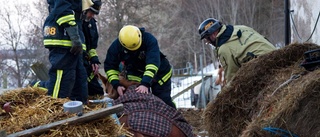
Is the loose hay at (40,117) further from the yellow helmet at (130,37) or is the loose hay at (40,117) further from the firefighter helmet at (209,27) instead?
the firefighter helmet at (209,27)

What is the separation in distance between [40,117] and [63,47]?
7.64 ft

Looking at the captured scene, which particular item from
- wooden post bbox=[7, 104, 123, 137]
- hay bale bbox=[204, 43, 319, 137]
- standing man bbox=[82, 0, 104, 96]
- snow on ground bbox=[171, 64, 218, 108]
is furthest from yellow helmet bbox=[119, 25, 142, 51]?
snow on ground bbox=[171, 64, 218, 108]

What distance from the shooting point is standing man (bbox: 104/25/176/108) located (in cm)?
524

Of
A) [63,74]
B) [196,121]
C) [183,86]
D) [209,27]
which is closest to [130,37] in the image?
[63,74]

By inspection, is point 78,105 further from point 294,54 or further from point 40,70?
point 40,70

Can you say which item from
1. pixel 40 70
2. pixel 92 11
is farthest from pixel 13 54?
pixel 92 11

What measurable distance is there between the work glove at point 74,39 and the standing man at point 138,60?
1.47 ft

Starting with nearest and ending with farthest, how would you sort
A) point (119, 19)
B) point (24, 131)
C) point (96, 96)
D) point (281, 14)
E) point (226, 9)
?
point (24, 131), point (96, 96), point (119, 19), point (281, 14), point (226, 9)

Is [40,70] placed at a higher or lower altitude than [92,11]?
lower

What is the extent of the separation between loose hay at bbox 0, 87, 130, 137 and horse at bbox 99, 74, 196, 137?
81 cm

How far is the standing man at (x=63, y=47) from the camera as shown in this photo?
17.1ft

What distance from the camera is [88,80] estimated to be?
5.97 meters

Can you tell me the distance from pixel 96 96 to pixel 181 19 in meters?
25.0

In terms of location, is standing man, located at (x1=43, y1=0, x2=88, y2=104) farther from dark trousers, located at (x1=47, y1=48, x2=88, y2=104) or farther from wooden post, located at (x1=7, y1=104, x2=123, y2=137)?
wooden post, located at (x1=7, y1=104, x2=123, y2=137)
